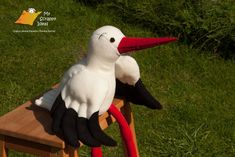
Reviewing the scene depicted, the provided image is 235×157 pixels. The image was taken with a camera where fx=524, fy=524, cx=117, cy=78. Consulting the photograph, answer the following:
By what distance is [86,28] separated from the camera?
15.7ft

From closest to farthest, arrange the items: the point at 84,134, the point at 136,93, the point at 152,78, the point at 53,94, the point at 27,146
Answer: the point at 84,134
the point at 27,146
the point at 53,94
the point at 136,93
the point at 152,78

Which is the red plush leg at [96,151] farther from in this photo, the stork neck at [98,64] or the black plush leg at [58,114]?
the stork neck at [98,64]

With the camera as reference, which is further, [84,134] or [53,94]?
[53,94]

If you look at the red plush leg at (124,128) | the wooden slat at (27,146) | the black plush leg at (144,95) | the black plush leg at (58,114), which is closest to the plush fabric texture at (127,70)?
the black plush leg at (144,95)

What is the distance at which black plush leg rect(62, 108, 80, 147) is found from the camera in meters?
1.99

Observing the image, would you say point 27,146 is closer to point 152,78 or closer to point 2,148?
point 2,148

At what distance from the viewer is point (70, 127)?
Result: 6.59ft

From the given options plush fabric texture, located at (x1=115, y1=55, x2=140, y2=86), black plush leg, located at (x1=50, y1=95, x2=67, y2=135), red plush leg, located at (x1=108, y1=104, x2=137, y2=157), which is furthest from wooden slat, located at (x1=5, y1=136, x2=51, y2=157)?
plush fabric texture, located at (x1=115, y1=55, x2=140, y2=86)

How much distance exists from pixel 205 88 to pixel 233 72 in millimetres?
356

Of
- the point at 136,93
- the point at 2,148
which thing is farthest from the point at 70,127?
the point at 136,93

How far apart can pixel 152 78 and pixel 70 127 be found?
214 cm

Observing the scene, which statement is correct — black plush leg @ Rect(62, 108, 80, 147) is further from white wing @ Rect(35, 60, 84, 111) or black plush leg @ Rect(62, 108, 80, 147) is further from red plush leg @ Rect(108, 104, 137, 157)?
red plush leg @ Rect(108, 104, 137, 157)

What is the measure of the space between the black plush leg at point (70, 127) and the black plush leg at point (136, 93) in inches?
17.3

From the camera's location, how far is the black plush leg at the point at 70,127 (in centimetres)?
199
